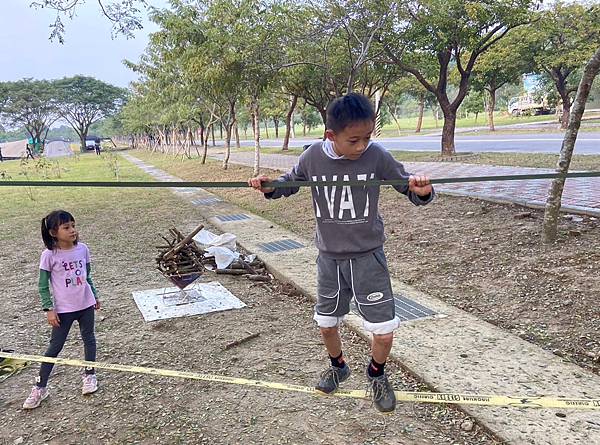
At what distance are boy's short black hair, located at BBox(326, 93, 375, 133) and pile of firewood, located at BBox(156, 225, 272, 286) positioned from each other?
10.1ft

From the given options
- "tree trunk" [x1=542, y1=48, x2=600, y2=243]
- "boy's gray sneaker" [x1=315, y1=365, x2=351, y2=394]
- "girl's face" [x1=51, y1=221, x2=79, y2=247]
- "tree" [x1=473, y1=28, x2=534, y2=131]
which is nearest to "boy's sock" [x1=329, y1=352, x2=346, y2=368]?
"boy's gray sneaker" [x1=315, y1=365, x2=351, y2=394]

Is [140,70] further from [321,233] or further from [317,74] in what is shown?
[321,233]

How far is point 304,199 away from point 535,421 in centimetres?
858

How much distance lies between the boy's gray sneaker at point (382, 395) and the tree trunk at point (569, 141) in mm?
3841

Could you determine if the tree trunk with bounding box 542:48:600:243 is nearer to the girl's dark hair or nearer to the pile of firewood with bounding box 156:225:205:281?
the pile of firewood with bounding box 156:225:205:281

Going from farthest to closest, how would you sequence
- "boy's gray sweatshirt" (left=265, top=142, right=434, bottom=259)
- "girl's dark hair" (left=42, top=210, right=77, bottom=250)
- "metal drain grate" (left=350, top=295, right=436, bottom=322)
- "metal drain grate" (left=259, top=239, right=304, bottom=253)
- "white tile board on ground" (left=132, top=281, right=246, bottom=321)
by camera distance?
"metal drain grate" (left=259, top=239, right=304, bottom=253)
"white tile board on ground" (left=132, top=281, right=246, bottom=321)
"metal drain grate" (left=350, top=295, right=436, bottom=322)
"girl's dark hair" (left=42, top=210, right=77, bottom=250)
"boy's gray sweatshirt" (left=265, top=142, right=434, bottom=259)

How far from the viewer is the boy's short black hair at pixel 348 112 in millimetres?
2145

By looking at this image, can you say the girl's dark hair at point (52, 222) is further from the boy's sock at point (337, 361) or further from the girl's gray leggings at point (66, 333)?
the boy's sock at point (337, 361)

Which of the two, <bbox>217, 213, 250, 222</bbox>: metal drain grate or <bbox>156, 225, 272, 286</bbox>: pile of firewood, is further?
<bbox>217, 213, 250, 222</bbox>: metal drain grate

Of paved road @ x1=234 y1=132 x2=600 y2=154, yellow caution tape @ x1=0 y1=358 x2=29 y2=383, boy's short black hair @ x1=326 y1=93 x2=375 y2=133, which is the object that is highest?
boy's short black hair @ x1=326 y1=93 x2=375 y2=133

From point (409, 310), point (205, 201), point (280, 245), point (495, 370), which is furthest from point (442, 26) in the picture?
point (495, 370)

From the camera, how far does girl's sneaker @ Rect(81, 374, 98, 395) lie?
3335mm

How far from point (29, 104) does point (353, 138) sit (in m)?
64.9

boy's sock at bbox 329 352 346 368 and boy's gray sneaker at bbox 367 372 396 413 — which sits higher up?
boy's sock at bbox 329 352 346 368
